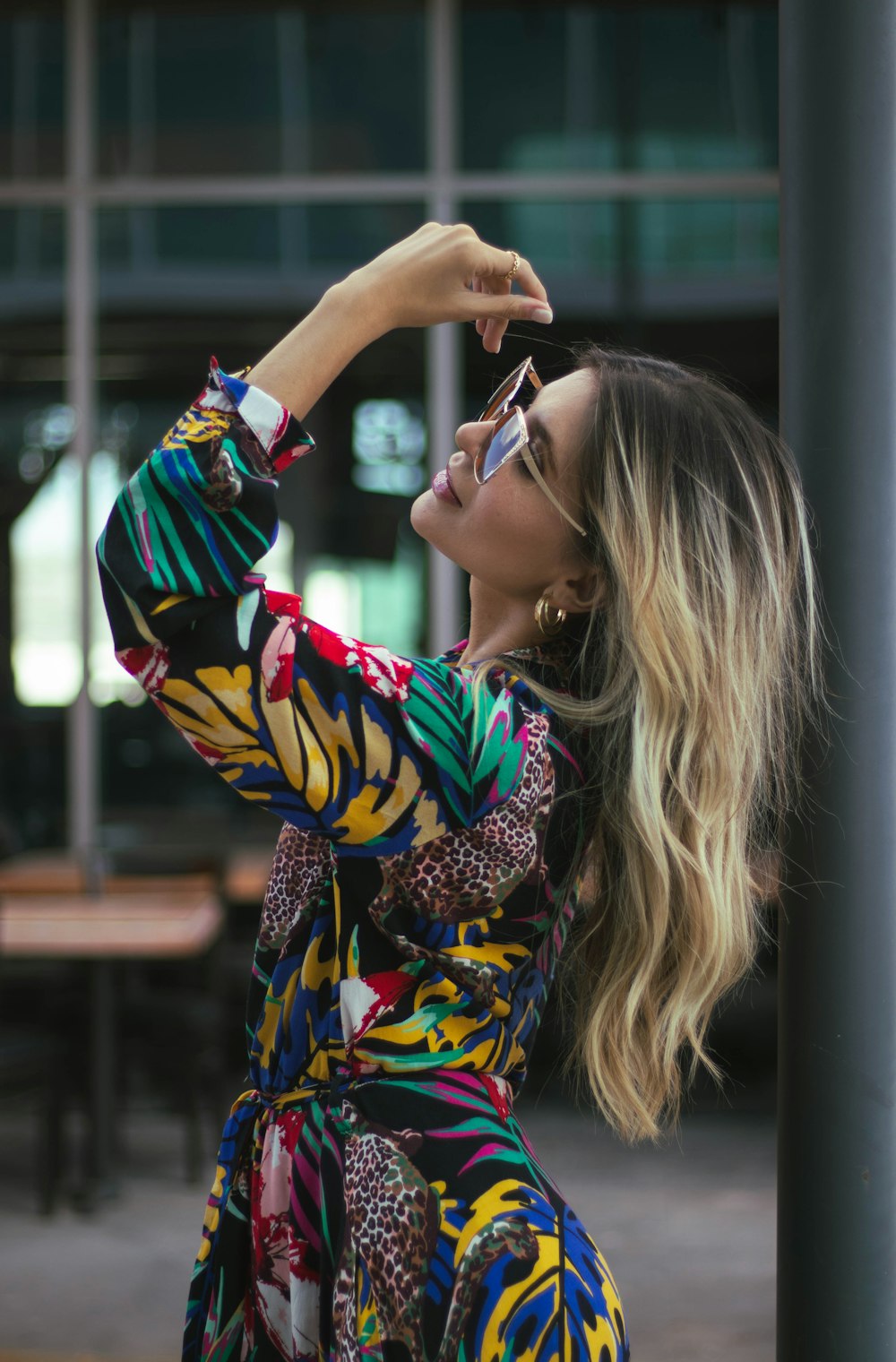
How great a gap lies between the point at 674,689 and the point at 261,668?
0.36 m

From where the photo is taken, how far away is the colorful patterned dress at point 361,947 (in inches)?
38.8

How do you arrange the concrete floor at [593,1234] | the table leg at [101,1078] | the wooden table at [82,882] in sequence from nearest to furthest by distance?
the concrete floor at [593,1234] → the table leg at [101,1078] → the wooden table at [82,882]

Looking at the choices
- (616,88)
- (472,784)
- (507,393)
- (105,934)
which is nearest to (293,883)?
(472,784)

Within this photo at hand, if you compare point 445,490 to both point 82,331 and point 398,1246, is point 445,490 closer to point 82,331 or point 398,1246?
point 398,1246

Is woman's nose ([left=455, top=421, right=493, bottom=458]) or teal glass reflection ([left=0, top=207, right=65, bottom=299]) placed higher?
teal glass reflection ([left=0, top=207, right=65, bottom=299])

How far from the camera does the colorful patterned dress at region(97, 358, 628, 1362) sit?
38.8 inches

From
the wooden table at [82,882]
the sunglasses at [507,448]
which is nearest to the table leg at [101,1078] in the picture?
the wooden table at [82,882]

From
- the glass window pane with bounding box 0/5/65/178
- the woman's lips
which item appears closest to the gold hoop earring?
the woman's lips

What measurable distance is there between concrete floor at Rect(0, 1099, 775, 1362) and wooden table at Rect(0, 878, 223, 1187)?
12.7 inches

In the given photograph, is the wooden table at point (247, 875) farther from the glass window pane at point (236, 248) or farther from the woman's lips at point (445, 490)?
the woman's lips at point (445, 490)

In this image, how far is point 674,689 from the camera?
1.14m

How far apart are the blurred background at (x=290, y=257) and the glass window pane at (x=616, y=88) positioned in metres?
0.01

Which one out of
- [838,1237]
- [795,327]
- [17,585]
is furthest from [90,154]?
[838,1237]

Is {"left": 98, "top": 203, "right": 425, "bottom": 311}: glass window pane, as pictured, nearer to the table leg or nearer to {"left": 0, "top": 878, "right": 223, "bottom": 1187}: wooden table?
{"left": 0, "top": 878, "right": 223, "bottom": 1187}: wooden table
